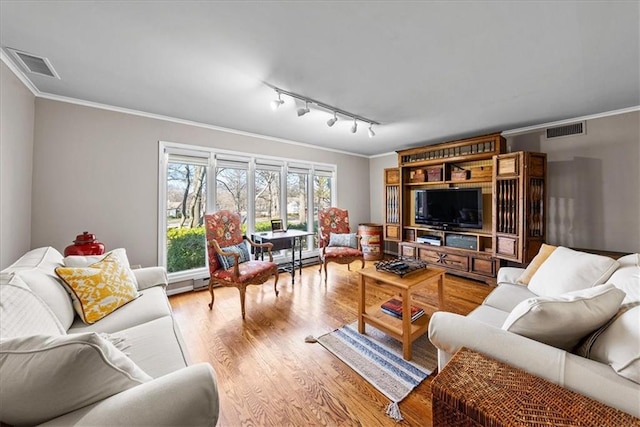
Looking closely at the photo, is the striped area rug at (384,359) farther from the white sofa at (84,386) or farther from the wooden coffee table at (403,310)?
the white sofa at (84,386)

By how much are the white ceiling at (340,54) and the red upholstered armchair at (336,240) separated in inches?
77.9

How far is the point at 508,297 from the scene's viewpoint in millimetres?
1909

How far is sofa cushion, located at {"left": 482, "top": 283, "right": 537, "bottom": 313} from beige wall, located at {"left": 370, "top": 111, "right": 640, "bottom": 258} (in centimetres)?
208

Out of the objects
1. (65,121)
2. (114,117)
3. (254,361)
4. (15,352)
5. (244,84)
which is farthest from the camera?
(114,117)

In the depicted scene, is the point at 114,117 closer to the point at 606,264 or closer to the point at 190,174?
the point at 190,174

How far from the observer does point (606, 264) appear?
1.62m

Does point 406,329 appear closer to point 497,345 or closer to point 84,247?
point 497,345

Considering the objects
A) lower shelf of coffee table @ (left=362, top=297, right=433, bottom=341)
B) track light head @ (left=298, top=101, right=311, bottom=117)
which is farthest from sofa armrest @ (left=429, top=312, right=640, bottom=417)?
track light head @ (left=298, top=101, right=311, bottom=117)

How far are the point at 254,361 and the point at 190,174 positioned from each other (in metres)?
2.69

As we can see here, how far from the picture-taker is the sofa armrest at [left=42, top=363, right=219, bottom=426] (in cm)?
65

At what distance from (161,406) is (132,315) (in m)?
1.22

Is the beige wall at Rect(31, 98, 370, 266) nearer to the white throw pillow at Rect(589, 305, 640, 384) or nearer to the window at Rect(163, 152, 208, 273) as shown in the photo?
the window at Rect(163, 152, 208, 273)

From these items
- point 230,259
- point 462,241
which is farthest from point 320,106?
point 462,241

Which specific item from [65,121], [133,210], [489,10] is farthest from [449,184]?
[65,121]
